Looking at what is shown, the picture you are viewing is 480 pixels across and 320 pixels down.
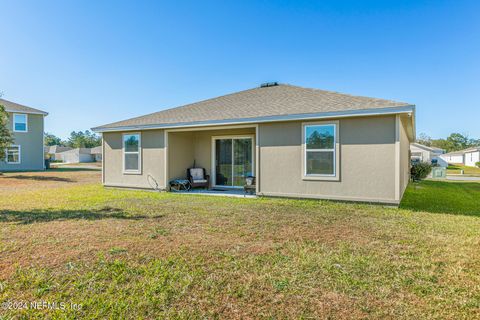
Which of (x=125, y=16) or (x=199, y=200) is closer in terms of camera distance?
(x=199, y=200)

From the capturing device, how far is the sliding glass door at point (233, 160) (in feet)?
38.0

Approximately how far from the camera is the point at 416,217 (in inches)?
264

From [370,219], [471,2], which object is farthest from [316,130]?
[471,2]

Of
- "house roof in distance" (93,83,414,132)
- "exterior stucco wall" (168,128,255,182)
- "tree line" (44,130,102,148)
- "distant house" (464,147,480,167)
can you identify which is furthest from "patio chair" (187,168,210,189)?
"tree line" (44,130,102,148)

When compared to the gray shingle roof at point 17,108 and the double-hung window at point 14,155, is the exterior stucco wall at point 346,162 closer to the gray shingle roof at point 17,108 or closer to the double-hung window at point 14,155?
the gray shingle roof at point 17,108

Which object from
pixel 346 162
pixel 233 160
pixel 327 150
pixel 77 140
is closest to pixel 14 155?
pixel 233 160

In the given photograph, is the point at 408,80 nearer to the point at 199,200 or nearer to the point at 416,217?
the point at 416,217

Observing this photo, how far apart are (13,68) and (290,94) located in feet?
48.5

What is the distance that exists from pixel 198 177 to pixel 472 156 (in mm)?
58395

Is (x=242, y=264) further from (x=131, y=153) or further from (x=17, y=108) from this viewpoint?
(x=17, y=108)

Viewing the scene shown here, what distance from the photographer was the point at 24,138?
24.6 m

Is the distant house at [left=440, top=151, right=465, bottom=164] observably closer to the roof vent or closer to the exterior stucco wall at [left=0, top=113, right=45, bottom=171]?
the roof vent

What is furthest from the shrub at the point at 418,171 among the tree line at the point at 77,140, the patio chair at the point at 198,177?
the tree line at the point at 77,140

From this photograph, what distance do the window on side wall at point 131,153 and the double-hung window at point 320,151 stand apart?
710cm
